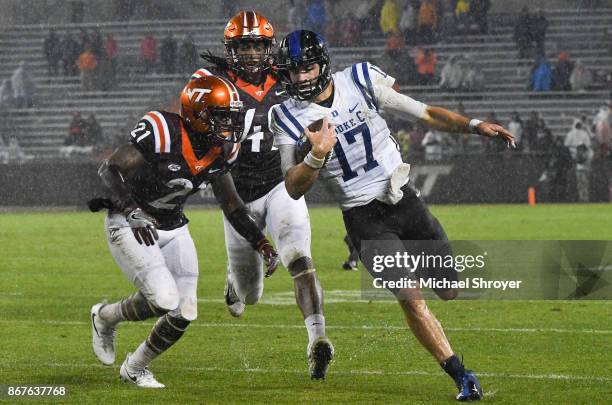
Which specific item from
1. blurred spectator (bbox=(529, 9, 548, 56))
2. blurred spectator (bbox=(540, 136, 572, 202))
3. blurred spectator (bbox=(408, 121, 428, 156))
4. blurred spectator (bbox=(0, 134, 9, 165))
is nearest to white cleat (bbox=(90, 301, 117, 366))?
blurred spectator (bbox=(540, 136, 572, 202))

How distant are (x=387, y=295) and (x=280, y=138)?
4949 mm

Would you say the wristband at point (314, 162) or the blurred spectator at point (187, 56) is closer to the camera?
the wristband at point (314, 162)

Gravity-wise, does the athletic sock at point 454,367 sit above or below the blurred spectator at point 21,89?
above

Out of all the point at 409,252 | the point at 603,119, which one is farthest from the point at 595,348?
the point at 603,119

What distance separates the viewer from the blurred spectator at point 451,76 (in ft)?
94.7

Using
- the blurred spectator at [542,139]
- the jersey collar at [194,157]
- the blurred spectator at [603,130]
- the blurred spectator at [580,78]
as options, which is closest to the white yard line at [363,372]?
the jersey collar at [194,157]

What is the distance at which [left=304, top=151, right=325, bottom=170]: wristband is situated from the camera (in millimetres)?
6031

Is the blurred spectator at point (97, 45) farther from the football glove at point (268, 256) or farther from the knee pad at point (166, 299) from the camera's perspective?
the knee pad at point (166, 299)

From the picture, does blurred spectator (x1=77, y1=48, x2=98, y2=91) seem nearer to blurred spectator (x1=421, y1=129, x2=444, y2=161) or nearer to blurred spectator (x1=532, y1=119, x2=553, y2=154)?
blurred spectator (x1=421, y1=129, x2=444, y2=161)

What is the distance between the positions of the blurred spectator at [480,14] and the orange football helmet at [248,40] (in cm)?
2245

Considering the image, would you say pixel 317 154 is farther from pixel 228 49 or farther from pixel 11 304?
pixel 11 304

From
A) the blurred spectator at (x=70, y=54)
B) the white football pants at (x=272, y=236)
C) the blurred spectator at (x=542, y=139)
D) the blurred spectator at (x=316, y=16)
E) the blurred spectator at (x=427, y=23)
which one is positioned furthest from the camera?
the blurred spectator at (x=70, y=54)

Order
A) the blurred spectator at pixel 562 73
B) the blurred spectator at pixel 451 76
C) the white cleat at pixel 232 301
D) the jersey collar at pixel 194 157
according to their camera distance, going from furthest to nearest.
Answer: the blurred spectator at pixel 451 76 → the blurred spectator at pixel 562 73 → the white cleat at pixel 232 301 → the jersey collar at pixel 194 157

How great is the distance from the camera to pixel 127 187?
6.61 m
